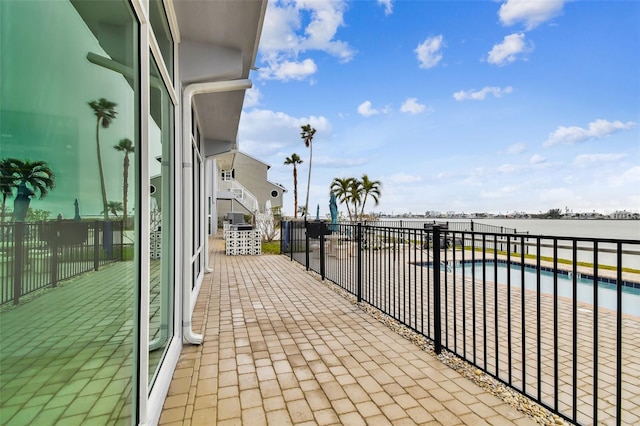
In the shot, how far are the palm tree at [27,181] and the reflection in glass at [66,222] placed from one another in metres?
0.01

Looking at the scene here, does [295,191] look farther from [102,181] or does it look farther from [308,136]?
[102,181]

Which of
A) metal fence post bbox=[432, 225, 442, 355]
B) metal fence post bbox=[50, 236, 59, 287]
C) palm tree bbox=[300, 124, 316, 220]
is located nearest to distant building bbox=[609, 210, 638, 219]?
metal fence post bbox=[432, 225, 442, 355]

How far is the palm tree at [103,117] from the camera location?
1.23 metres

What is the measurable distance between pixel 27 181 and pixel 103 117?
56cm

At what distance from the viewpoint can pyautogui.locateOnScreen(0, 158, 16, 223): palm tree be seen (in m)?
0.73

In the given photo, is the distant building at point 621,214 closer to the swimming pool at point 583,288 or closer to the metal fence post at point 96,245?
the swimming pool at point 583,288

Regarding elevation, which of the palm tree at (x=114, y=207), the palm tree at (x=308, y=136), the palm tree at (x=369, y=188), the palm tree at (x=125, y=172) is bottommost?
the palm tree at (x=114, y=207)

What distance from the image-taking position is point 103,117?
1.29m

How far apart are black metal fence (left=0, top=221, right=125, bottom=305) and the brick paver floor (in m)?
1.51

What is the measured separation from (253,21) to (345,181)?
27338 mm

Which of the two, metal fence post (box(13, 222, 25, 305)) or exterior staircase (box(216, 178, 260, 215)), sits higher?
exterior staircase (box(216, 178, 260, 215))

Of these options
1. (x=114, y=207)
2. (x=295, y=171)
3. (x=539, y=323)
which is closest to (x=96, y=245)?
(x=114, y=207)

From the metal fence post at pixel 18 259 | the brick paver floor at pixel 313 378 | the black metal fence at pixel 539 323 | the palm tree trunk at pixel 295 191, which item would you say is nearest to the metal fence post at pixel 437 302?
the black metal fence at pixel 539 323

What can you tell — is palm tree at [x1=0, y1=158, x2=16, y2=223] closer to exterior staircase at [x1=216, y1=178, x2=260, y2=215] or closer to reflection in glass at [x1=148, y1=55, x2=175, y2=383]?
reflection in glass at [x1=148, y1=55, x2=175, y2=383]
